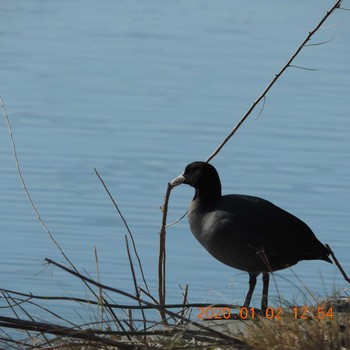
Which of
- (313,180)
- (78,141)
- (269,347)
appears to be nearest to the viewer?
(269,347)

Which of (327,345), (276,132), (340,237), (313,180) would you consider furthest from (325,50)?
(327,345)

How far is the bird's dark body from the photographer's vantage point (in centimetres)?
593

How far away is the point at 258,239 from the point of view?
5.95 meters

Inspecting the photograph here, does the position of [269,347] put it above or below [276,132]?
above

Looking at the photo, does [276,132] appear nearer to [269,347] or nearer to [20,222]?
[20,222]

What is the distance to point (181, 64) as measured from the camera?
1700 centimetres

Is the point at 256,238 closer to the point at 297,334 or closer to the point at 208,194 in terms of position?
the point at 208,194

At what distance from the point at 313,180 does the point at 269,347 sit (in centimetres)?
712

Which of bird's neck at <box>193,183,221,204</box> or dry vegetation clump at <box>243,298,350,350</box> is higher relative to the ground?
dry vegetation clump at <box>243,298,350,350</box>

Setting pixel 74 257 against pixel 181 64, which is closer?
pixel 74 257

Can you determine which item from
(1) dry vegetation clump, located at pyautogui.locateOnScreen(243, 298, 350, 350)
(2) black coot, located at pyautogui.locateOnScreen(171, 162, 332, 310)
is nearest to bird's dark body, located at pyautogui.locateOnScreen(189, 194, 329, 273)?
(2) black coot, located at pyautogui.locateOnScreen(171, 162, 332, 310)

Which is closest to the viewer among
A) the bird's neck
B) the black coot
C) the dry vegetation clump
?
the dry vegetation clump

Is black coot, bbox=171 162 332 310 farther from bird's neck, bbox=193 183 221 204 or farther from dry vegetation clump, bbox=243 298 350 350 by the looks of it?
dry vegetation clump, bbox=243 298 350 350
